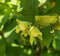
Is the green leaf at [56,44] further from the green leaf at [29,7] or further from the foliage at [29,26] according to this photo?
the green leaf at [29,7]

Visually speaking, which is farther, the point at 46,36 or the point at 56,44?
the point at 56,44

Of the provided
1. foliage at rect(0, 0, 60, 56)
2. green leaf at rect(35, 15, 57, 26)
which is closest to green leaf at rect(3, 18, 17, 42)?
foliage at rect(0, 0, 60, 56)

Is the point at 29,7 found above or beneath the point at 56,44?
above

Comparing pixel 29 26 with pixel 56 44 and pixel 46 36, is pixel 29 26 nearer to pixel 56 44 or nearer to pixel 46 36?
pixel 46 36

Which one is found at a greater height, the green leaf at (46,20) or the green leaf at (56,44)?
the green leaf at (46,20)

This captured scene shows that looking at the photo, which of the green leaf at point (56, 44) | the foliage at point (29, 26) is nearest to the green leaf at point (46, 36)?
the foliage at point (29, 26)

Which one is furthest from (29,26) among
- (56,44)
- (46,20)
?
(56,44)

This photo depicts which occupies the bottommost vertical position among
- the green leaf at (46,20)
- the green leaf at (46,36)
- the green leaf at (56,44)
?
the green leaf at (56,44)

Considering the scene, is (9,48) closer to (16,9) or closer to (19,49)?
(19,49)

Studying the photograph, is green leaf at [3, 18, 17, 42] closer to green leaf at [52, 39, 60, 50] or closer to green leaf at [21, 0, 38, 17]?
green leaf at [21, 0, 38, 17]

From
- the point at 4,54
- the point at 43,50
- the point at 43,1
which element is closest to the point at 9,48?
the point at 4,54
